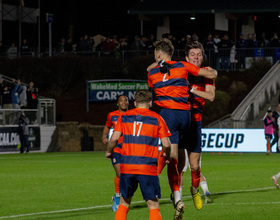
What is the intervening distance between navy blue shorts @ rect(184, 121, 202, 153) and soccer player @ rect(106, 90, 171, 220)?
237cm

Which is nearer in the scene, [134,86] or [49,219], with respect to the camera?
[49,219]

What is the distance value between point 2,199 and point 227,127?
70.3 ft

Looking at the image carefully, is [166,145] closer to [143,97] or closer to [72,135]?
[143,97]

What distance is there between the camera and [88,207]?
43.3 feet

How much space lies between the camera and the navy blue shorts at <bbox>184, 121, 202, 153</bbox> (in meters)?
11.8

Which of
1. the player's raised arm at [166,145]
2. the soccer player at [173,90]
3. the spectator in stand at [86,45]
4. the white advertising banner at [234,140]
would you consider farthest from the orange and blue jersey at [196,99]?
the spectator in stand at [86,45]

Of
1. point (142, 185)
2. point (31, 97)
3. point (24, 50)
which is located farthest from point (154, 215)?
point (24, 50)

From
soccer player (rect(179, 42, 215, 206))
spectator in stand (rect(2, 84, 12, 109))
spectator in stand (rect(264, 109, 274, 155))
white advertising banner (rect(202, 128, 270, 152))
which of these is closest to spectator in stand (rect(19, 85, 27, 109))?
spectator in stand (rect(2, 84, 12, 109))

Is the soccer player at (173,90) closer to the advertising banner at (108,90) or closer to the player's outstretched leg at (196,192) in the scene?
the player's outstretched leg at (196,192)

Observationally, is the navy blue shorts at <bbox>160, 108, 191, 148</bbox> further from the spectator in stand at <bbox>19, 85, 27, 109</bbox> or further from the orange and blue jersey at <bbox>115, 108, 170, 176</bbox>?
the spectator in stand at <bbox>19, 85, 27, 109</bbox>

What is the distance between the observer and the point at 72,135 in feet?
125

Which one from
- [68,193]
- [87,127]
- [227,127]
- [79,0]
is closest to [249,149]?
[227,127]

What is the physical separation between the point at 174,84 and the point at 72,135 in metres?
27.5

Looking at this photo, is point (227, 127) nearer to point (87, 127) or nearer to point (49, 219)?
point (87, 127)
